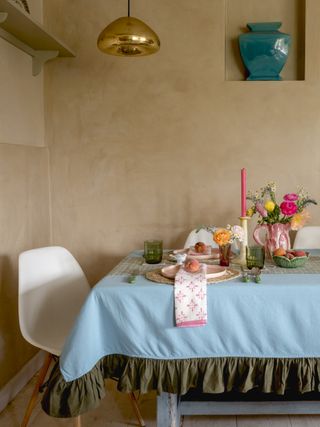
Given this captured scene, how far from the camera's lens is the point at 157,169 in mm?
3547

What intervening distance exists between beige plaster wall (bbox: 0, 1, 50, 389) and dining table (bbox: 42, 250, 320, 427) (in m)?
0.92

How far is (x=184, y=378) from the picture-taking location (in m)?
2.10

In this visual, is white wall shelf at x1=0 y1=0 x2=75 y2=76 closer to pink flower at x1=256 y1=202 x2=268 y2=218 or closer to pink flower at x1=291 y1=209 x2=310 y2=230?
pink flower at x1=256 y1=202 x2=268 y2=218

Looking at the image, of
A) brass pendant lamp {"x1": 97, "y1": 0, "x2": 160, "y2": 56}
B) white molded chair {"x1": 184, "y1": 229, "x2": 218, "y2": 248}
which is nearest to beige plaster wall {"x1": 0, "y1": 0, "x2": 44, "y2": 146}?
brass pendant lamp {"x1": 97, "y1": 0, "x2": 160, "y2": 56}

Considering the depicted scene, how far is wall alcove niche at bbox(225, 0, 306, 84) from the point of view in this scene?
347 centimetres

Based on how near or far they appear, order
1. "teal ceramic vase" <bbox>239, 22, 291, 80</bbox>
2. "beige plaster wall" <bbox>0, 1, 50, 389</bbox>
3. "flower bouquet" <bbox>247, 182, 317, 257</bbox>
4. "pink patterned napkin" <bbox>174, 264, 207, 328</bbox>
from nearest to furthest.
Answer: "pink patterned napkin" <bbox>174, 264, 207, 328</bbox>
"flower bouquet" <bbox>247, 182, 317, 257</bbox>
"beige plaster wall" <bbox>0, 1, 50, 389</bbox>
"teal ceramic vase" <bbox>239, 22, 291, 80</bbox>

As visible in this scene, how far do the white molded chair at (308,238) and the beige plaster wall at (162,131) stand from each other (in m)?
0.26

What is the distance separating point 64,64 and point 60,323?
1790 mm

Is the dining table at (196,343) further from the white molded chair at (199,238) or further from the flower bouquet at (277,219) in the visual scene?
the white molded chair at (199,238)

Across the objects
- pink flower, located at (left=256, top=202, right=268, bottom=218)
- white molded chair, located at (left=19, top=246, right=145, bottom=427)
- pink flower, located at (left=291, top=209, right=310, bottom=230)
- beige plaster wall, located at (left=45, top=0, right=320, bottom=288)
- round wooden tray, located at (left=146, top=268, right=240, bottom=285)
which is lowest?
white molded chair, located at (left=19, top=246, right=145, bottom=427)

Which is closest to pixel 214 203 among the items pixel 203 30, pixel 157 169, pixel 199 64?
pixel 157 169

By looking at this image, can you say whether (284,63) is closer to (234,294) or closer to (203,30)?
(203,30)

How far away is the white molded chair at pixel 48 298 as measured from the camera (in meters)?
2.49

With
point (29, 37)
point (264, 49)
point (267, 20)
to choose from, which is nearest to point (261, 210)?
point (264, 49)
